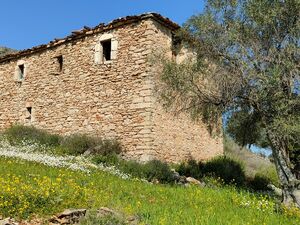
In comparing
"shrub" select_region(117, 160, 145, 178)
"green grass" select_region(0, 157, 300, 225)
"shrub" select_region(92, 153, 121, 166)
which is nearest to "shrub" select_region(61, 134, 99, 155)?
"shrub" select_region(92, 153, 121, 166)

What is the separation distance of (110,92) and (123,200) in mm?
8432

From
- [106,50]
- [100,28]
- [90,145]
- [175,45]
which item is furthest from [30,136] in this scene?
[175,45]

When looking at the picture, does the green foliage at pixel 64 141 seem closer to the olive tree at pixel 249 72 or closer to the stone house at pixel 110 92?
the stone house at pixel 110 92

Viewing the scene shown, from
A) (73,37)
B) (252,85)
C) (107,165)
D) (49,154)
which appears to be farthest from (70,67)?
(252,85)

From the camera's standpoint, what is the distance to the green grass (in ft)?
24.2

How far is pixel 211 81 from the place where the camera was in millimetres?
12500

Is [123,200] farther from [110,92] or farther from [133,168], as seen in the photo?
[110,92]

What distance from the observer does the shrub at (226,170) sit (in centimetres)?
1612

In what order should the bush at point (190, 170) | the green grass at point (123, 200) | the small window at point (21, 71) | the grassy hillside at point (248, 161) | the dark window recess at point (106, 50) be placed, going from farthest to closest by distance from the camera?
the small window at point (21, 71) → the grassy hillside at point (248, 161) → the dark window recess at point (106, 50) → the bush at point (190, 170) → the green grass at point (123, 200)

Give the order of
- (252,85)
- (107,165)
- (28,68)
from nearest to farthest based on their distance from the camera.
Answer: (252,85), (107,165), (28,68)

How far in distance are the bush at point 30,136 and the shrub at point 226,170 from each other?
6.65 metres

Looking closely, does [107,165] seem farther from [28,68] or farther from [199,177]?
[28,68]

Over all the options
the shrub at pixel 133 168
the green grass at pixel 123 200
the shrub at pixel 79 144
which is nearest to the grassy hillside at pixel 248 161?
the shrub at pixel 133 168

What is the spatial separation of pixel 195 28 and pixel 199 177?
19.0 ft
